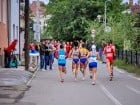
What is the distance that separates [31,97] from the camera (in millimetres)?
18500

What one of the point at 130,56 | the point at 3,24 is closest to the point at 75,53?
the point at 3,24

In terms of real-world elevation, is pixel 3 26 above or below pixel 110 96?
above

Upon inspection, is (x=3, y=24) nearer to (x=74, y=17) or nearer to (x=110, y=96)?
(x=110, y=96)

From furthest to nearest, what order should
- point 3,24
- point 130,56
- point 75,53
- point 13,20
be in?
point 130,56, point 13,20, point 3,24, point 75,53

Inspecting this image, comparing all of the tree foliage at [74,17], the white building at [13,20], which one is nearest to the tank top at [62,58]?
the white building at [13,20]

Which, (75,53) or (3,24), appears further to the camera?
(3,24)

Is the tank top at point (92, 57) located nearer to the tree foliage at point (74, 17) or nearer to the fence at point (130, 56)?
the fence at point (130, 56)

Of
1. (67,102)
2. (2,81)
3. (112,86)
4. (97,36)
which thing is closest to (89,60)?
(112,86)

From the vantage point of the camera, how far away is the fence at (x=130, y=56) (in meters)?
38.0

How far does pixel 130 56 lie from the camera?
4159 cm

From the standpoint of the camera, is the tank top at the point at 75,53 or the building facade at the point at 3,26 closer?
the tank top at the point at 75,53

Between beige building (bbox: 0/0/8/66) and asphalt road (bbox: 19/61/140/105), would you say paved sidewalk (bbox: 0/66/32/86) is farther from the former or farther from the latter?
beige building (bbox: 0/0/8/66)

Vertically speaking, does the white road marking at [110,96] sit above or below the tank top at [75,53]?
below

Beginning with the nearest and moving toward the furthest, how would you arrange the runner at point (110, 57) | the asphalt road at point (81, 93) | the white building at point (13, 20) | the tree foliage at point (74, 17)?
the asphalt road at point (81, 93)
the runner at point (110, 57)
the white building at point (13, 20)
the tree foliage at point (74, 17)
